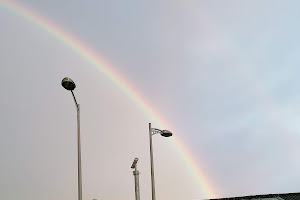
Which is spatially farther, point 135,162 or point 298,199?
point 298,199

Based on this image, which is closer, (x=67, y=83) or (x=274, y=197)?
(x=67, y=83)

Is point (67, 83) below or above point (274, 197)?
above

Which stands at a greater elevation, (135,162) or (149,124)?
(149,124)

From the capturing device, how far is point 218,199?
4409 centimetres

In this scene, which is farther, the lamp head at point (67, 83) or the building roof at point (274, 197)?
the building roof at point (274, 197)

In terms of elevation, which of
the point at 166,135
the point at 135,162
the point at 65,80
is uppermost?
the point at 65,80

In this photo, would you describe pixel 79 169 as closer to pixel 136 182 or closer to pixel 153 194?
pixel 136 182

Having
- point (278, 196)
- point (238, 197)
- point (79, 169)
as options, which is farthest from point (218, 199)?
point (79, 169)

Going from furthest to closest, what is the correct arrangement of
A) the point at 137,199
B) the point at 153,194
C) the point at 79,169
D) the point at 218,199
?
the point at 218,199 → the point at 153,194 → the point at 137,199 → the point at 79,169

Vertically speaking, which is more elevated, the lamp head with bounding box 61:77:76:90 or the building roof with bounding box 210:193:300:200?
the lamp head with bounding box 61:77:76:90

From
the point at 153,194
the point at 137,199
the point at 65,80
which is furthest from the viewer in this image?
the point at 153,194

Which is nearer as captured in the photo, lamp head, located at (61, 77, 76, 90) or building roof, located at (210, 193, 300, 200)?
lamp head, located at (61, 77, 76, 90)

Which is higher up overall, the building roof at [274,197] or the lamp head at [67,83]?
the lamp head at [67,83]

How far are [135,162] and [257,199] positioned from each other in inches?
1008
